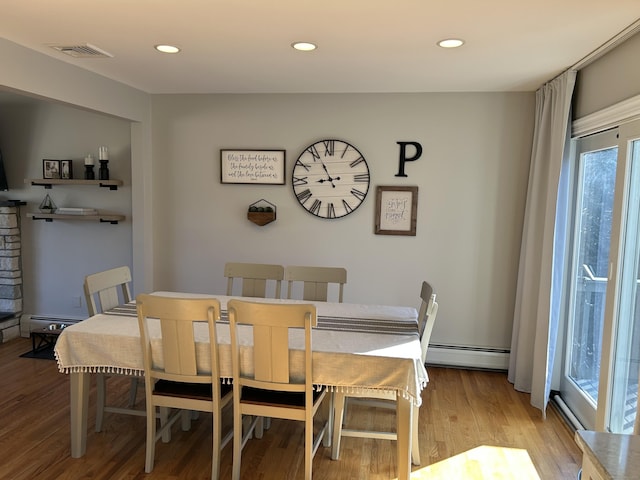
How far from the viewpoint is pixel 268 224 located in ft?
14.0

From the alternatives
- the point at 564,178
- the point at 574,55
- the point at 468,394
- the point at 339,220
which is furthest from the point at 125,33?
the point at 468,394

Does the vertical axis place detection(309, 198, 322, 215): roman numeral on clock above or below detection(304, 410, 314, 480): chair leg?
above

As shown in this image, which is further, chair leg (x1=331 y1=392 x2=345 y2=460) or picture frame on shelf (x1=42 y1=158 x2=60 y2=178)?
picture frame on shelf (x1=42 y1=158 x2=60 y2=178)

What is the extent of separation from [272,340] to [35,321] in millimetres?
3735

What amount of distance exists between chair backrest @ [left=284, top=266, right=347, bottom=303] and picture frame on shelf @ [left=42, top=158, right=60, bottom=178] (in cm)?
272

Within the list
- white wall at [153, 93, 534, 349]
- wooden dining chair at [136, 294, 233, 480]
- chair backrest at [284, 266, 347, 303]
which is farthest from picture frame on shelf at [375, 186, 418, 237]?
wooden dining chair at [136, 294, 233, 480]

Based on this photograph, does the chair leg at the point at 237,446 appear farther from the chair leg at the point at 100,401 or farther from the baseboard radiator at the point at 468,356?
the baseboard radiator at the point at 468,356

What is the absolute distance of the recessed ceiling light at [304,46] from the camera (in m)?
2.76

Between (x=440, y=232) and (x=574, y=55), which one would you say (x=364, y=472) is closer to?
(x=440, y=232)

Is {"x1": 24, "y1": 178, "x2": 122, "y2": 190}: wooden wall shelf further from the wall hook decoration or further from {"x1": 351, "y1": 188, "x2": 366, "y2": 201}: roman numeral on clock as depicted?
{"x1": 351, "y1": 188, "x2": 366, "y2": 201}: roman numeral on clock

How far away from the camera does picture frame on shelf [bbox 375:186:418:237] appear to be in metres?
4.04

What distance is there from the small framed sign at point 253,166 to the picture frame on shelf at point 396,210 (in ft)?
2.99

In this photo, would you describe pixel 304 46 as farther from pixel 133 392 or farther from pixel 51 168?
pixel 51 168

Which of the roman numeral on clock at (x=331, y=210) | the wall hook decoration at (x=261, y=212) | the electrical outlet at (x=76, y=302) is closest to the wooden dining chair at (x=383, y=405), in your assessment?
the roman numeral on clock at (x=331, y=210)
